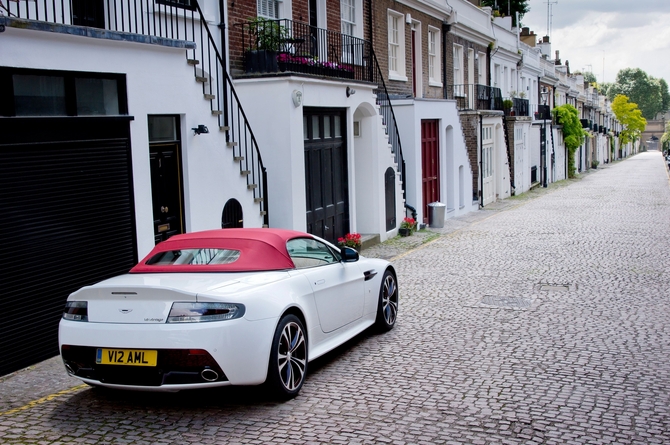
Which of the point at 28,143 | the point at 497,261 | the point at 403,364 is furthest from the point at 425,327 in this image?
the point at 497,261

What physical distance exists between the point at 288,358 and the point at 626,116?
408ft

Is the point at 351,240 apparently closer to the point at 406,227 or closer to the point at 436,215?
the point at 406,227

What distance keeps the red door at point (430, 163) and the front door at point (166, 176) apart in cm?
1243

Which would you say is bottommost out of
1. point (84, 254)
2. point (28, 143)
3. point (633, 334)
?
point (633, 334)

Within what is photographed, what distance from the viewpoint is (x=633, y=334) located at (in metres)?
8.92

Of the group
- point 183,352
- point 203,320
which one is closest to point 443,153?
point 203,320

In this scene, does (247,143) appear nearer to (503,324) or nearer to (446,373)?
(503,324)

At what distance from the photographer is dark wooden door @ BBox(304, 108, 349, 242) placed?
1520cm

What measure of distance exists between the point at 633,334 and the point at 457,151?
16.7 m

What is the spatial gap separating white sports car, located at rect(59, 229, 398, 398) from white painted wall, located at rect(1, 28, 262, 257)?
9.19ft

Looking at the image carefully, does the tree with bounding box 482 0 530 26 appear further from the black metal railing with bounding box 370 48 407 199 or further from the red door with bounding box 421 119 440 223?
the black metal railing with bounding box 370 48 407 199

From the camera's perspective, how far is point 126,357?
Result: 593 cm

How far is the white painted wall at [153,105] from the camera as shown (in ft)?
27.4

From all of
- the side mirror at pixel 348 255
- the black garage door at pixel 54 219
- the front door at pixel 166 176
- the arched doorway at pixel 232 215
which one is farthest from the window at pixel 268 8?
the side mirror at pixel 348 255
